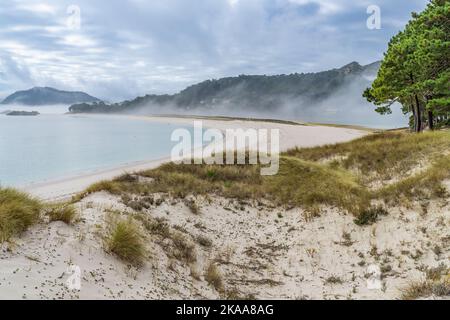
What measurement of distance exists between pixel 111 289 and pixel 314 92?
20099cm

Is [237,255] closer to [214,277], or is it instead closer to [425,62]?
[214,277]

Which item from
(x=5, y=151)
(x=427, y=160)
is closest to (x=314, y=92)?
(x=5, y=151)

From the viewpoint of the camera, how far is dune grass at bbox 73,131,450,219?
12992 mm

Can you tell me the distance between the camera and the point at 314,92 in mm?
198750

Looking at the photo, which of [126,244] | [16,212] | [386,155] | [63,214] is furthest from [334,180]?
[16,212]

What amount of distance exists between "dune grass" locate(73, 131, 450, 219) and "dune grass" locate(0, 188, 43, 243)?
3576 millimetres

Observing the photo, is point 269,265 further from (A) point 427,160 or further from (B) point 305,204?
(A) point 427,160

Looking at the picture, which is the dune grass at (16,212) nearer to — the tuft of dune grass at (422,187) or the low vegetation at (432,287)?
the low vegetation at (432,287)

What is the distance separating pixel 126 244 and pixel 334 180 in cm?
998

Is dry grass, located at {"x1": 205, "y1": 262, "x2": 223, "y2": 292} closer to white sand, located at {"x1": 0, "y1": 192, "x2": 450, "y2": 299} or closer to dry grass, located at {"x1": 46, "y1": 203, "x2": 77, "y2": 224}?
white sand, located at {"x1": 0, "y1": 192, "x2": 450, "y2": 299}

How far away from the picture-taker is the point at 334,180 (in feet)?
52.0

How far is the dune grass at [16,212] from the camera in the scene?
309 inches
